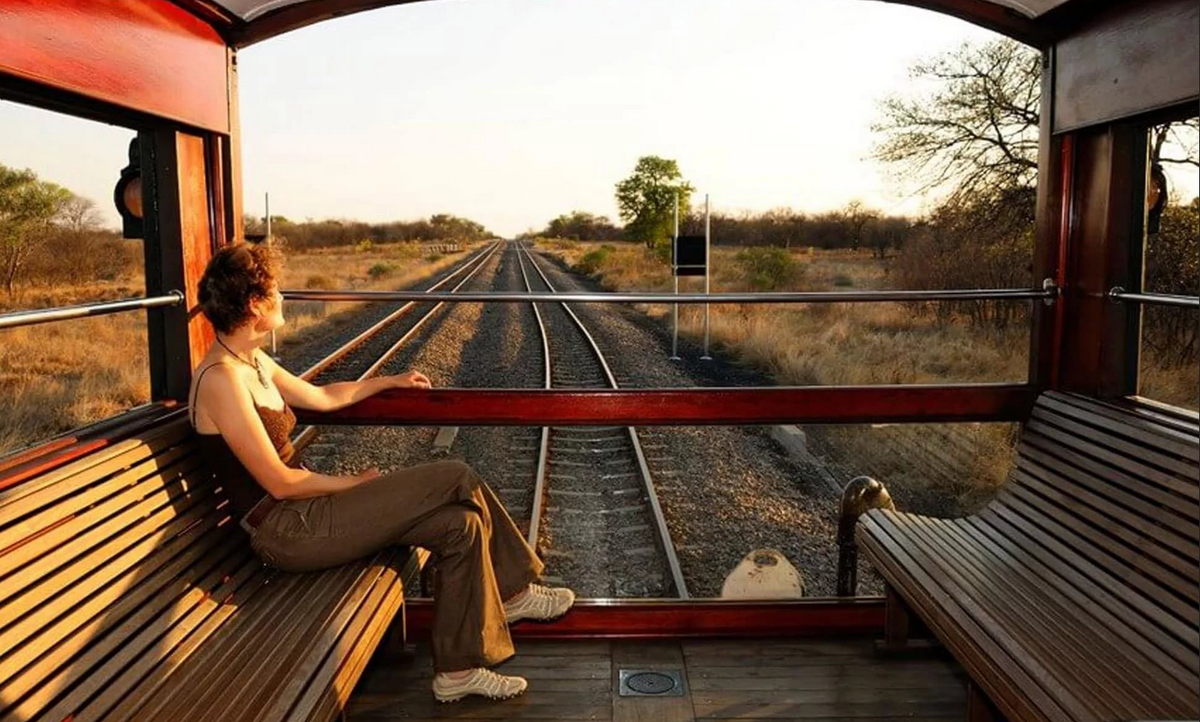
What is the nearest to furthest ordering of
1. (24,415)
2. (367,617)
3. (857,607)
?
(367,617) → (857,607) → (24,415)

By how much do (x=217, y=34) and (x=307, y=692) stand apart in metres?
2.30

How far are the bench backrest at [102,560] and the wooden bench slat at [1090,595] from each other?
7.24ft

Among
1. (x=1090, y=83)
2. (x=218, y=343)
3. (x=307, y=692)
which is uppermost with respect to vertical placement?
(x=1090, y=83)

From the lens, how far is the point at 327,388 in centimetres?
332

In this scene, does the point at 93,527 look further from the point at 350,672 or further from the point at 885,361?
the point at 885,361

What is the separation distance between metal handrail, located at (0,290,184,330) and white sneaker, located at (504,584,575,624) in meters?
1.43

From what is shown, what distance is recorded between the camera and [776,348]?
13.9m

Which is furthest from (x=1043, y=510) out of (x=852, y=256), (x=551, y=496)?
(x=852, y=256)

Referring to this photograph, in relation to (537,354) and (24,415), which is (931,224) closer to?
(537,354)

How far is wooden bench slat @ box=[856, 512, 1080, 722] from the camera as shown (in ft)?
6.89

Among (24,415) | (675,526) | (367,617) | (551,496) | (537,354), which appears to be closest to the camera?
(367,617)

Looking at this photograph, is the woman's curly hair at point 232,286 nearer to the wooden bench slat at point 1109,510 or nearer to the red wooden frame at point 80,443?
the red wooden frame at point 80,443

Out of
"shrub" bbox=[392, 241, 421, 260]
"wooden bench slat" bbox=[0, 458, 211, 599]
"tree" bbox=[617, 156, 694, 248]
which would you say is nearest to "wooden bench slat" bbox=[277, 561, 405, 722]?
"wooden bench slat" bbox=[0, 458, 211, 599]

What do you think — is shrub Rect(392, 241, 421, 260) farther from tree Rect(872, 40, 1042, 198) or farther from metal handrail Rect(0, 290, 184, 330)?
metal handrail Rect(0, 290, 184, 330)
